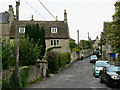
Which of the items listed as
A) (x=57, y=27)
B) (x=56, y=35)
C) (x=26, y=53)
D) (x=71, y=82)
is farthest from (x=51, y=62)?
(x=57, y=27)

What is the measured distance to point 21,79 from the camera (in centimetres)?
1348

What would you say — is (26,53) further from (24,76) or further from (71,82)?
(71,82)

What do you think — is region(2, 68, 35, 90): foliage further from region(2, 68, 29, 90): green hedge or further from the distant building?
the distant building

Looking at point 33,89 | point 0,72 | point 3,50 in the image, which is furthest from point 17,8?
point 33,89

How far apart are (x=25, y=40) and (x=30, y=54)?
130 centimetres

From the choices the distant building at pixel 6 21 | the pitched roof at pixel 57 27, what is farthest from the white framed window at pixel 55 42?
the distant building at pixel 6 21

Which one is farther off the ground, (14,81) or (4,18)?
(4,18)

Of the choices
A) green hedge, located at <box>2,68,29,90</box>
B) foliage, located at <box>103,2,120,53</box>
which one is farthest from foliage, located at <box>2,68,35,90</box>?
foliage, located at <box>103,2,120,53</box>

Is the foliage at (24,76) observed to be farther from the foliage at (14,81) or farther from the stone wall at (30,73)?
the stone wall at (30,73)

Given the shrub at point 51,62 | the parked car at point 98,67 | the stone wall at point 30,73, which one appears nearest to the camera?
the stone wall at point 30,73

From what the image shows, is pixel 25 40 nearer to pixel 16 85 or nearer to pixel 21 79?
pixel 21 79

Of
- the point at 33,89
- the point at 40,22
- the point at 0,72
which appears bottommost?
the point at 33,89

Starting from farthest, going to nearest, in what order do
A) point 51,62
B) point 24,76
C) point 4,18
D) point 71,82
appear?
1. point 4,18
2. point 51,62
3. point 71,82
4. point 24,76

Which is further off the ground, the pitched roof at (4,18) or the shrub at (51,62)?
the pitched roof at (4,18)
